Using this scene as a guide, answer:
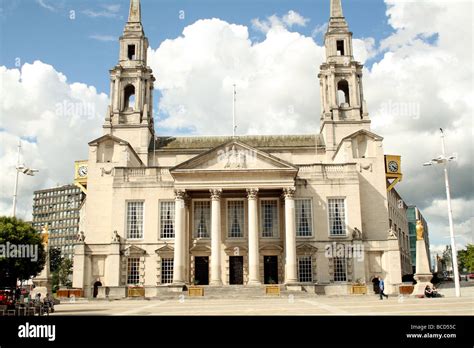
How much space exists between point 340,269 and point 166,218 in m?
16.6

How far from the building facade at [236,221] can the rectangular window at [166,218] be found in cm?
9

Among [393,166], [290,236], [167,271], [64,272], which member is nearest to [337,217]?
[290,236]

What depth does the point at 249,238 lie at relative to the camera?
42531 mm

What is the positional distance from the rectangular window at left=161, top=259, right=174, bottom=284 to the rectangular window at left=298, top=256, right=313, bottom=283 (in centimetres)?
1166

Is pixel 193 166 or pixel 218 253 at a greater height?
pixel 193 166

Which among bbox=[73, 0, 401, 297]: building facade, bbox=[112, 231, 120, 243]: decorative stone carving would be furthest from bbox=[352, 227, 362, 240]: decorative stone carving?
bbox=[112, 231, 120, 243]: decorative stone carving

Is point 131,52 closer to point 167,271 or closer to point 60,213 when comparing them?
point 167,271

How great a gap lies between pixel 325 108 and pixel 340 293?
86.4 ft

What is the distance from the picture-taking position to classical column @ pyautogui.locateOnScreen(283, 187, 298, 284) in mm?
41562

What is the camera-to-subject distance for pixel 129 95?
61.0 m

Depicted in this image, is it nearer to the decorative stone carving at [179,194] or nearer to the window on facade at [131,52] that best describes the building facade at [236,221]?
the decorative stone carving at [179,194]

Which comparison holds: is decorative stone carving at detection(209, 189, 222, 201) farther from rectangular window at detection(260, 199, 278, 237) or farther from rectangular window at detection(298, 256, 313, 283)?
rectangular window at detection(298, 256, 313, 283)
